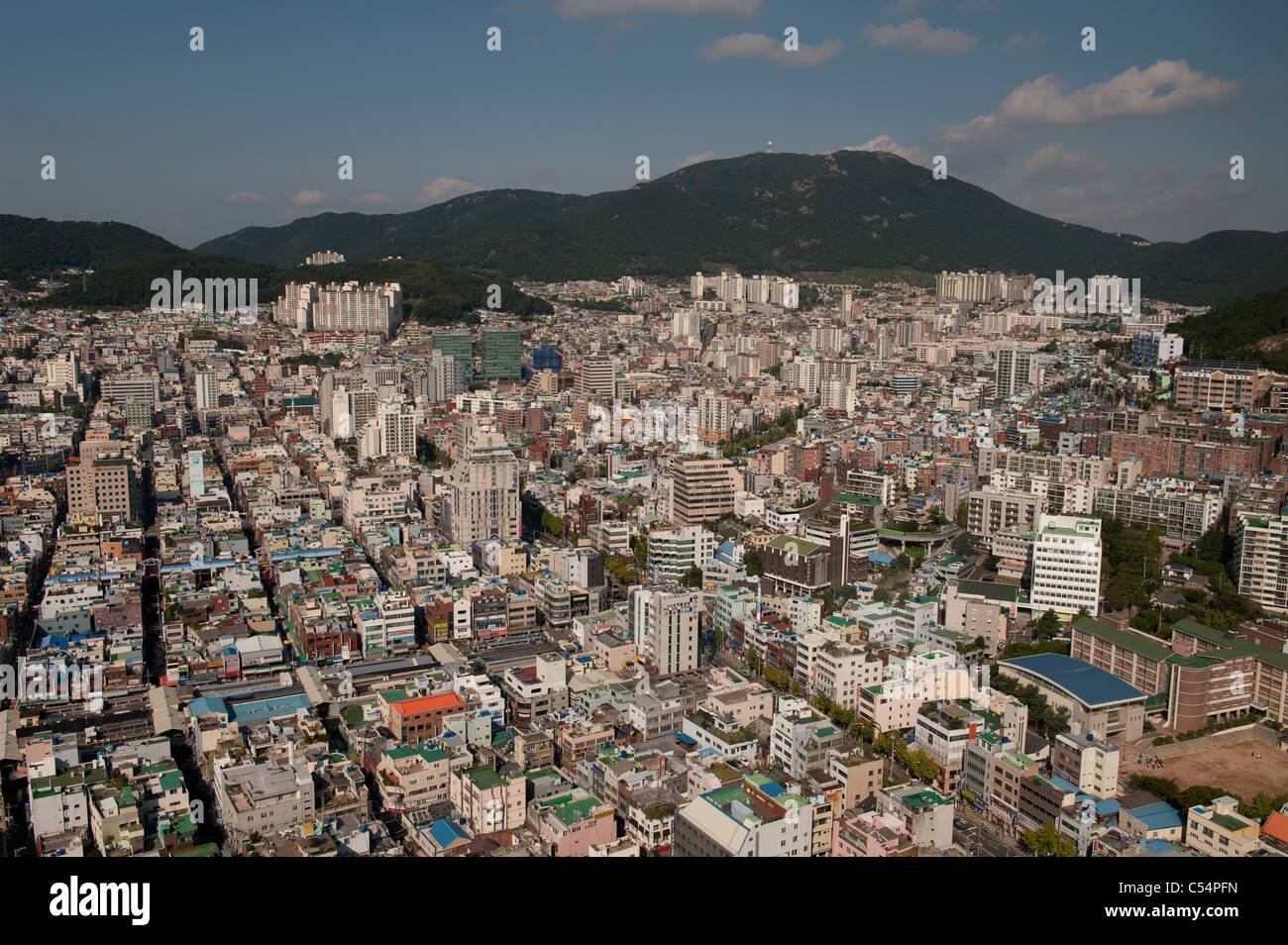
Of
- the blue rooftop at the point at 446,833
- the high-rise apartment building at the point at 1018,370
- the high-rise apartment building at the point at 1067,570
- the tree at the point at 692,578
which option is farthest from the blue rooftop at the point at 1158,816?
the high-rise apartment building at the point at 1018,370

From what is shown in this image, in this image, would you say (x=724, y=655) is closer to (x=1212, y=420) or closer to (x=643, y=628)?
(x=643, y=628)

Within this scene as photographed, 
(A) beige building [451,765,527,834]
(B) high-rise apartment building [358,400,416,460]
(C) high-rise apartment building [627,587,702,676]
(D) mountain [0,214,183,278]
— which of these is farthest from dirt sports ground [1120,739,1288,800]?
(D) mountain [0,214,183,278]

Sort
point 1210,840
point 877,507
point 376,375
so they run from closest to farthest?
1. point 1210,840
2. point 877,507
3. point 376,375

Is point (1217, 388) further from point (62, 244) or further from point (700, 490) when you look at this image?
point (62, 244)

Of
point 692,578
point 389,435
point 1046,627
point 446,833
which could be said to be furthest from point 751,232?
point 446,833

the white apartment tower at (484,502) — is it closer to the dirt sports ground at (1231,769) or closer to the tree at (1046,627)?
the tree at (1046,627)

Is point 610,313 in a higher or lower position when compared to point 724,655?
higher
